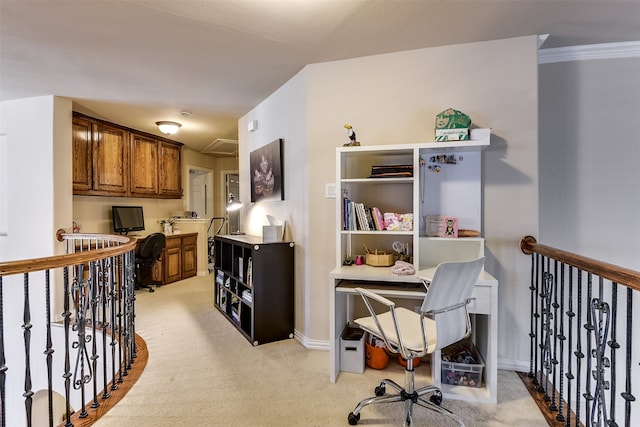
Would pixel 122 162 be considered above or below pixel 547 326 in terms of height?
above

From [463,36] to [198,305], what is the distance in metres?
3.87

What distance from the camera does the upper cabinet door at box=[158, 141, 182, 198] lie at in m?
5.22

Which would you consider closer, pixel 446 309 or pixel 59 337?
pixel 446 309

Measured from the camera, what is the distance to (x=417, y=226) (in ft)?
7.22

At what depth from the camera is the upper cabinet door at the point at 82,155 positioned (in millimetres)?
3816

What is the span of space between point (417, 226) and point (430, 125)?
0.83m

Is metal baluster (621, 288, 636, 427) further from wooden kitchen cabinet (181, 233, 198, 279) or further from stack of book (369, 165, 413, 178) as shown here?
wooden kitchen cabinet (181, 233, 198, 279)

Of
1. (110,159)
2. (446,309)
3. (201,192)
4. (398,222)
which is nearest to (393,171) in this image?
(398,222)

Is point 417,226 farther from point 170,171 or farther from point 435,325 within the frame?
point 170,171

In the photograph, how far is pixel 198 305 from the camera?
3934 mm

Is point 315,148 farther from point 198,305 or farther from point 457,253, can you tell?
point 198,305

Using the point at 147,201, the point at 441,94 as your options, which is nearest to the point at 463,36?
the point at 441,94

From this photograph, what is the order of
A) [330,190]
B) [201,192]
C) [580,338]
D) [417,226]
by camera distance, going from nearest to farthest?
[580,338] < [417,226] < [330,190] < [201,192]

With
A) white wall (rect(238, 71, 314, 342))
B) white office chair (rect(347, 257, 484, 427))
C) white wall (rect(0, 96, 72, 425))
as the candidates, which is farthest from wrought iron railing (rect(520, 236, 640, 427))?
white wall (rect(0, 96, 72, 425))
